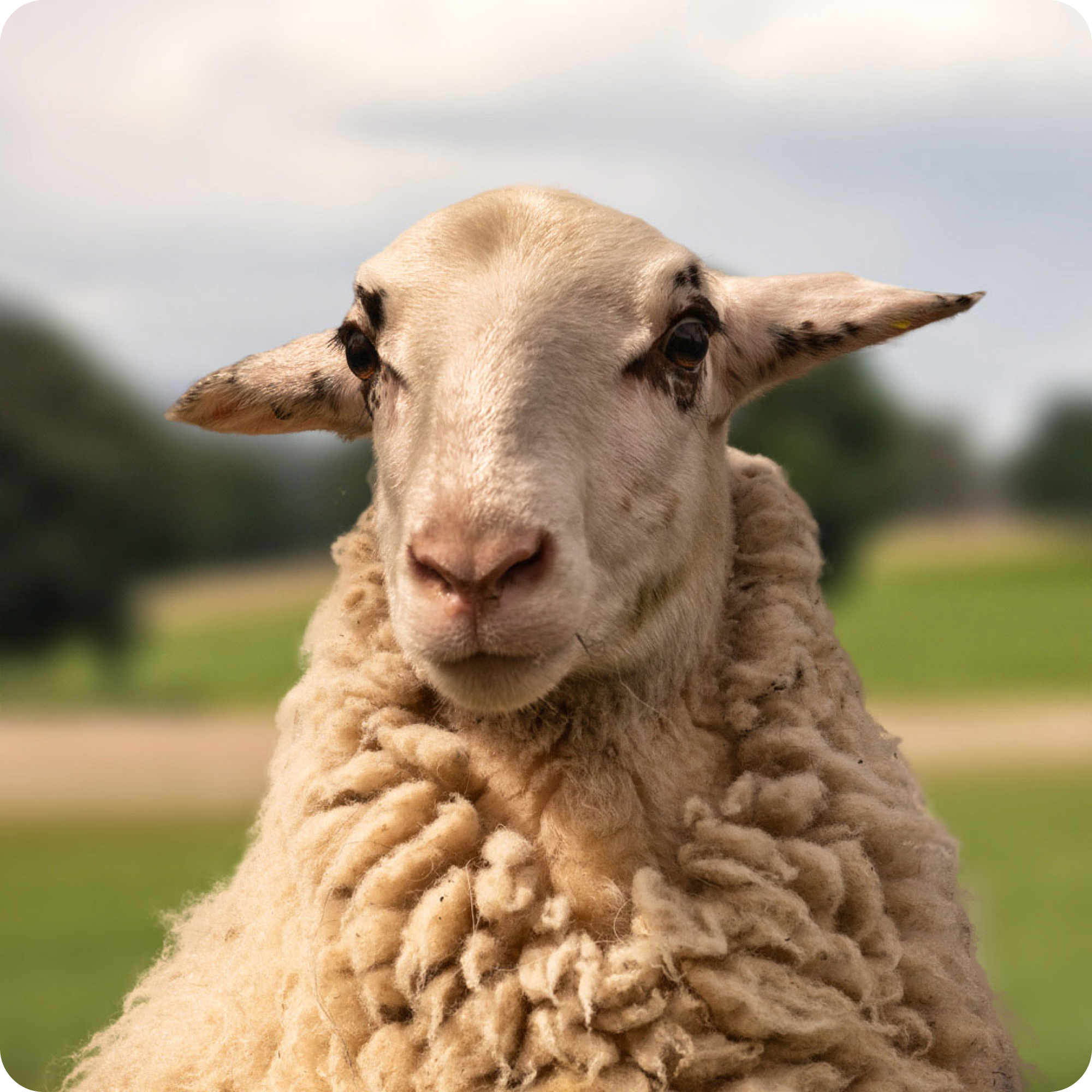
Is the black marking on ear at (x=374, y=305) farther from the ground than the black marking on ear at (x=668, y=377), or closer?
farther from the ground

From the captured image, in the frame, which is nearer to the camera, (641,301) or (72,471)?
(641,301)

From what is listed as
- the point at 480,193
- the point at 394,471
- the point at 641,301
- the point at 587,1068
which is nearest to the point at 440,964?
the point at 587,1068

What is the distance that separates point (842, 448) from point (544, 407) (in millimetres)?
29734

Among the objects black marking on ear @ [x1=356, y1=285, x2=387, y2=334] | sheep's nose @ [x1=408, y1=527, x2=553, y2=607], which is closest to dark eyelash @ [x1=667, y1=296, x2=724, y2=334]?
black marking on ear @ [x1=356, y1=285, x2=387, y2=334]

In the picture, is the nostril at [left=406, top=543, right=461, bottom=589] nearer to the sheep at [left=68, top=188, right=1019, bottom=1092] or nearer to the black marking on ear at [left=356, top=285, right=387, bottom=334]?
the sheep at [left=68, top=188, right=1019, bottom=1092]

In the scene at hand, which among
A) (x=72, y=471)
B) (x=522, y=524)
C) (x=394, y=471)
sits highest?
(x=72, y=471)

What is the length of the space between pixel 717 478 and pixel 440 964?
1193mm

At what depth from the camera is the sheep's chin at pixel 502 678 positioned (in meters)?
1.89

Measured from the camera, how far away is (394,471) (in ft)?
7.47

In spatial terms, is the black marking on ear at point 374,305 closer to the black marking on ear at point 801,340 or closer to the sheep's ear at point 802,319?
the sheep's ear at point 802,319

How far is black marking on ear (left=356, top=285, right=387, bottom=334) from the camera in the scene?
2.30 m

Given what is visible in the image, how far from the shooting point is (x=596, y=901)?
2.06m

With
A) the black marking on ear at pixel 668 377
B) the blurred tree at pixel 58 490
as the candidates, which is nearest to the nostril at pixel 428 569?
the black marking on ear at pixel 668 377

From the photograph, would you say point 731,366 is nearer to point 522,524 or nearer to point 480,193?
point 480,193
